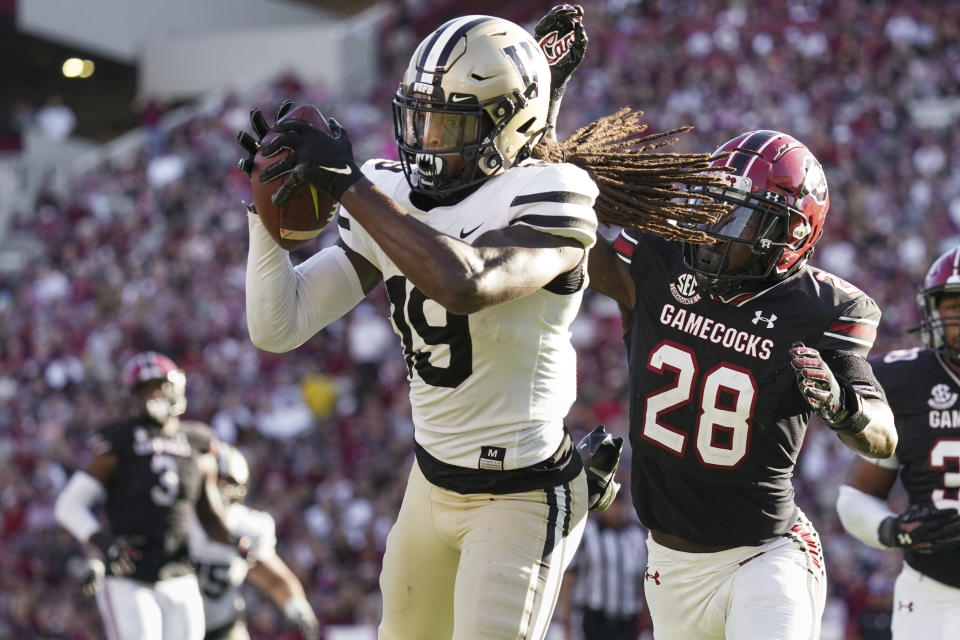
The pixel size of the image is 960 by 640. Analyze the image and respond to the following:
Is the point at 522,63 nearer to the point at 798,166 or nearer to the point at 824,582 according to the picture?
the point at 798,166

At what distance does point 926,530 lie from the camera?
4.28 meters

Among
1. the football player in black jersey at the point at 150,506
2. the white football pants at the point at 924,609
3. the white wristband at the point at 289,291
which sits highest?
the white wristband at the point at 289,291

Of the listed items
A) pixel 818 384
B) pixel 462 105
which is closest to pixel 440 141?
pixel 462 105

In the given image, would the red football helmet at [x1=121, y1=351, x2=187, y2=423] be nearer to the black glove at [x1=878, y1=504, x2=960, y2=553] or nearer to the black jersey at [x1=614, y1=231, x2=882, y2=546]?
the black jersey at [x1=614, y1=231, x2=882, y2=546]

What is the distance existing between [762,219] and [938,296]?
1.21m

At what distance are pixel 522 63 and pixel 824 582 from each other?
1.78 metres

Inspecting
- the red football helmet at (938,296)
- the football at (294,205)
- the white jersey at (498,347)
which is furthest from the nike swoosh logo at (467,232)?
the red football helmet at (938,296)

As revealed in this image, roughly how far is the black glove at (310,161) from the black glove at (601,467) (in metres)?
1.08

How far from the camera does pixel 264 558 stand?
21.9ft

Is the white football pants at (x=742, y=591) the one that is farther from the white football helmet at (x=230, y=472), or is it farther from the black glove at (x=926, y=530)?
the white football helmet at (x=230, y=472)

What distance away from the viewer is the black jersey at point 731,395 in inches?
147

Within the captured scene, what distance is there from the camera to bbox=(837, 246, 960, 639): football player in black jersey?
436cm

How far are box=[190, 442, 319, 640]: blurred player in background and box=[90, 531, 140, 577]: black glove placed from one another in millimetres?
600

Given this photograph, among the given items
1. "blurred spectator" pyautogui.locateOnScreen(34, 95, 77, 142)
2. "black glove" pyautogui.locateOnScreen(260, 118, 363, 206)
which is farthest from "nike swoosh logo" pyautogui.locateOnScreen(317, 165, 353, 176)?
"blurred spectator" pyautogui.locateOnScreen(34, 95, 77, 142)
